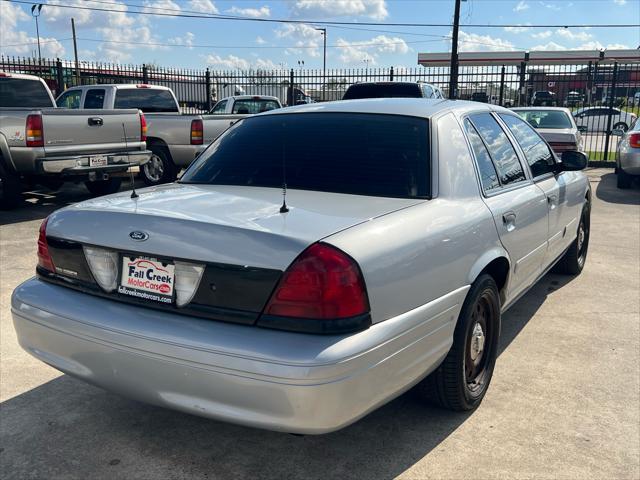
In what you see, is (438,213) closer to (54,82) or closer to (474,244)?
(474,244)

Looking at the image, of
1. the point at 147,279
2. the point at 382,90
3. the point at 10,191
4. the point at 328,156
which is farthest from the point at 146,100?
the point at 147,279

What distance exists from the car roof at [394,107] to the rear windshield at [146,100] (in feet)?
28.3

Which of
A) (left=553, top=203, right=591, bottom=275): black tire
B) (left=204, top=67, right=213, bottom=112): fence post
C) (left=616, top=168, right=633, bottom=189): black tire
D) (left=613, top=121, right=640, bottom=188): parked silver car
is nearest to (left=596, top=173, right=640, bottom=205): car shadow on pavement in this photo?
(left=616, top=168, right=633, bottom=189): black tire

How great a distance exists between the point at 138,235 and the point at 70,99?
10.9 metres

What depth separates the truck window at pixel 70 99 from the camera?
1197 centimetres

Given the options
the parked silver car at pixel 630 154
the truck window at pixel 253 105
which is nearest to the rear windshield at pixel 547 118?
the parked silver car at pixel 630 154

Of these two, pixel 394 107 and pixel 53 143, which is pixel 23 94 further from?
pixel 394 107

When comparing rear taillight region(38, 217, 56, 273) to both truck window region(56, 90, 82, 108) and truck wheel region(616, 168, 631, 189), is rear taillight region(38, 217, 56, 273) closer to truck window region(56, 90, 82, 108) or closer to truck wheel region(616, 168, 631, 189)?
truck window region(56, 90, 82, 108)

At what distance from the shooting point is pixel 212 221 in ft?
8.18

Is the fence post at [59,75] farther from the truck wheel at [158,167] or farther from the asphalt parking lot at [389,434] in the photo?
the asphalt parking lot at [389,434]

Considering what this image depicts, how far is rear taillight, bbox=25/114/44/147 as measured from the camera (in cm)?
803

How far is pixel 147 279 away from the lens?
254cm

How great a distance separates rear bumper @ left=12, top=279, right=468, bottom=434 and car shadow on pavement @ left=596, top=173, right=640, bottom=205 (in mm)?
9041

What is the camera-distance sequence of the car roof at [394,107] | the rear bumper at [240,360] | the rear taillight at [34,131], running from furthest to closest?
the rear taillight at [34,131], the car roof at [394,107], the rear bumper at [240,360]
